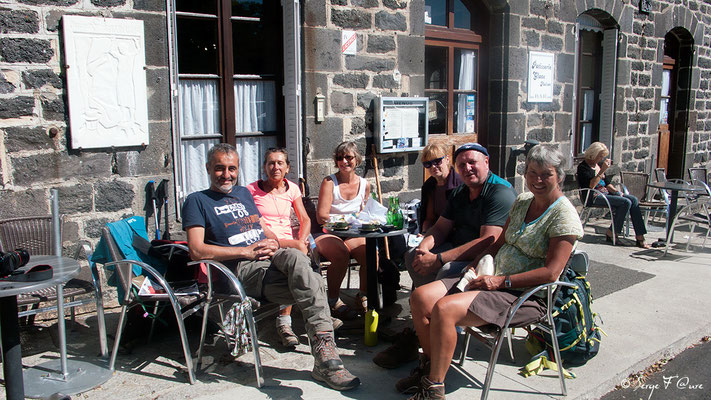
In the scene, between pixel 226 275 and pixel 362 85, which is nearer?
pixel 226 275

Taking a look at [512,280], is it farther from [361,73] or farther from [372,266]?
[361,73]

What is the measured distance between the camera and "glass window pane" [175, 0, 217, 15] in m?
4.78

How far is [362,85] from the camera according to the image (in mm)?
5754

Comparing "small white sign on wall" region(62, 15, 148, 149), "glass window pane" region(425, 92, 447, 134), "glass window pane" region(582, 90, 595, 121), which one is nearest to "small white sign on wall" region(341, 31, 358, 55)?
"glass window pane" region(425, 92, 447, 134)

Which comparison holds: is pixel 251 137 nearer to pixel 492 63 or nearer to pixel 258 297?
pixel 258 297

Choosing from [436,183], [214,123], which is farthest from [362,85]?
[436,183]

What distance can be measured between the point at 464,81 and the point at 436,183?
3292 mm

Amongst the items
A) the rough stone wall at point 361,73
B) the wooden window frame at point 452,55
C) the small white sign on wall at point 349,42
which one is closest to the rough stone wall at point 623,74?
the wooden window frame at point 452,55

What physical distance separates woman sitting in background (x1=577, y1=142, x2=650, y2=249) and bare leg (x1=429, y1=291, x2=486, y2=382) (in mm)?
Answer: 4732

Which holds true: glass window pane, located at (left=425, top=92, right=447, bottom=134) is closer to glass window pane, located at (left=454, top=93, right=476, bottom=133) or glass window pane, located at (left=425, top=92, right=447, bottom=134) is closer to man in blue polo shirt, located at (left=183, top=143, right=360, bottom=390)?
glass window pane, located at (left=454, top=93, right=476, bottom=133)

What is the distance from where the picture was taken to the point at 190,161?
16.4ft

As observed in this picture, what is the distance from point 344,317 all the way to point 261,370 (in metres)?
1.04

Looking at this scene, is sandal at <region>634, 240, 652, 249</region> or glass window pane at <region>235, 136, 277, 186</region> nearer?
glass window pane at <region>235, 136, 277, 186</region>

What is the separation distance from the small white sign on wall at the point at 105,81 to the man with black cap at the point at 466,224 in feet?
7.82
